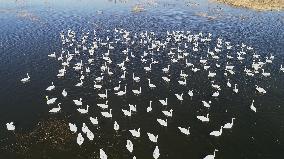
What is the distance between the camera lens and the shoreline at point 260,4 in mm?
103562

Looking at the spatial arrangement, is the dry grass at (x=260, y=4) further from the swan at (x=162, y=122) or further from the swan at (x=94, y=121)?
the swan at (x=94, y=121)

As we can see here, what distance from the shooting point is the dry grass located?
341 feet

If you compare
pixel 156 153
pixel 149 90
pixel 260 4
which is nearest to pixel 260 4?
pixel 260 4

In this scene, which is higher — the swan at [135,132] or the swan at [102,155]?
the swan at [135,132]

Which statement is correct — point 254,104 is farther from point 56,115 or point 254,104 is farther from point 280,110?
point 56,115

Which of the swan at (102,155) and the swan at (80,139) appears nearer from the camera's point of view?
the swan at (102,155)

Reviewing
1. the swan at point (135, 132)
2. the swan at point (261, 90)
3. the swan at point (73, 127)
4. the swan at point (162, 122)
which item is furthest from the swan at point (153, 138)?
the swan at point (261, 90)

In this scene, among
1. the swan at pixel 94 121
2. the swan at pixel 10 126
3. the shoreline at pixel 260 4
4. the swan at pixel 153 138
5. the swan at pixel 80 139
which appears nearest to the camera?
the swan at pixel 80 139

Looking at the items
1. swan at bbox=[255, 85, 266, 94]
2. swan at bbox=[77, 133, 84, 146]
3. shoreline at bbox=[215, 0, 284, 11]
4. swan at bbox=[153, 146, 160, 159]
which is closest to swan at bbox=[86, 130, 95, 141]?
swan at bbox=[77, 133, 84, 146]

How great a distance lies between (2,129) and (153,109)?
61.7 ft

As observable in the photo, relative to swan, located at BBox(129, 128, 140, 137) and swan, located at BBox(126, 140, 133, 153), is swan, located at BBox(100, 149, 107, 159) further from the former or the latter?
swan, located at BBox(129, 128, 140, 137)

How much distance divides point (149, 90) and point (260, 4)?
2479 inches

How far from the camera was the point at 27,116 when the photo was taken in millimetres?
49906

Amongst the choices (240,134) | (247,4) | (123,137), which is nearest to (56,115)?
(123,137)
